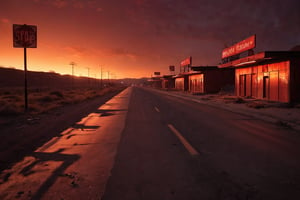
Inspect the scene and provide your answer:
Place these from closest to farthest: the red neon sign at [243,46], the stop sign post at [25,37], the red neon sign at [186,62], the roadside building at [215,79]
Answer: the stop sign post at [25,37] < the red neon sign at [243,46] < the roadside building at [215,79] < the red neon sign at [186,62]

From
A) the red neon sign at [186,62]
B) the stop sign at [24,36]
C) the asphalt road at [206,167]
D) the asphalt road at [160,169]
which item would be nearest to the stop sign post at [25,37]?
the stop sign at [24,36]

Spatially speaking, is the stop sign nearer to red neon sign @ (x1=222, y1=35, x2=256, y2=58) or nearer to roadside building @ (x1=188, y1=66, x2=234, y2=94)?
red neon sign @ (x1=222, y1=35, x2=256, y2=58)

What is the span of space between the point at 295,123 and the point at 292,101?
9373mm

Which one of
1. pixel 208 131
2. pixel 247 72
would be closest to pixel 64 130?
pixel 208 131

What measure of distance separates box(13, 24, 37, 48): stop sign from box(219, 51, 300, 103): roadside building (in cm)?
1828

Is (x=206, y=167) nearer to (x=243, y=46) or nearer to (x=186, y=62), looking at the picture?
(x=243, y=46)

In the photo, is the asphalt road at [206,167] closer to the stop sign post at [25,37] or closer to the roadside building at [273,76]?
the stop sign post at [25,37]

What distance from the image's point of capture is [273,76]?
1773 cm

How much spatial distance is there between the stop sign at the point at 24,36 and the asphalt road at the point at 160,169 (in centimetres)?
1084

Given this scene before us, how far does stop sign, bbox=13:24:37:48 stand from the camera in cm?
1314

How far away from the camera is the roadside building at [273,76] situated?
15.5m

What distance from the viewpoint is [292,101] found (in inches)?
614

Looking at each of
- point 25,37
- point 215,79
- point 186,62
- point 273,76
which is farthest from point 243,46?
point 186,62

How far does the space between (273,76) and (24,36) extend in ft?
71.7
